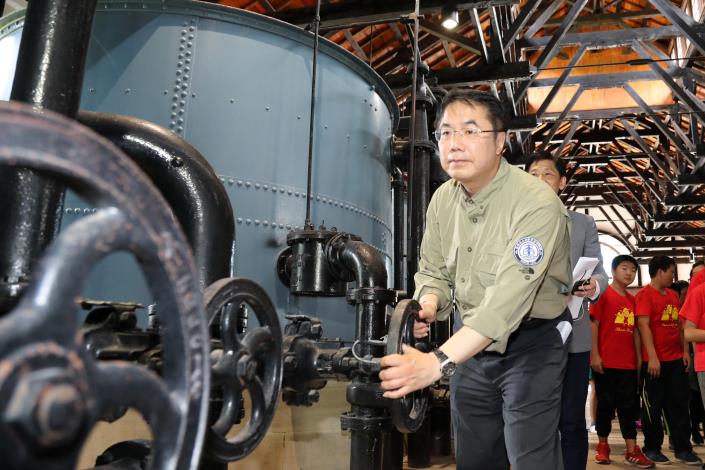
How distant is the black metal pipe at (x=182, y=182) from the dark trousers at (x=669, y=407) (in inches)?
191

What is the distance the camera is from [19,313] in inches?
29.7

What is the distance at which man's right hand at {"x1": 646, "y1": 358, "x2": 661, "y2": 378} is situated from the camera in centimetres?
548

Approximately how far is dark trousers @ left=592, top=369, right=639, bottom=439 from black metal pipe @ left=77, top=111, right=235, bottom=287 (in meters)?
4.17

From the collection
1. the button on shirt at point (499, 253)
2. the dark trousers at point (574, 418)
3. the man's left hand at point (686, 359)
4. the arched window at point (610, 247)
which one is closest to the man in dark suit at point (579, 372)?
the dark trousers at point (574, 418)

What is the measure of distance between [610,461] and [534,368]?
3.63 metres

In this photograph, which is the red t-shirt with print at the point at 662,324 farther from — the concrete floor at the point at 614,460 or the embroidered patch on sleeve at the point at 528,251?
the embroidered patch on sleeve at the point at 528,251

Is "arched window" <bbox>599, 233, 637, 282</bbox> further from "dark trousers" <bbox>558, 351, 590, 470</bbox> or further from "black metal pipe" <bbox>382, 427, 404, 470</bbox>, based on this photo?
"dark trousers" <bbox>558, 351, 590, 470</bbox>

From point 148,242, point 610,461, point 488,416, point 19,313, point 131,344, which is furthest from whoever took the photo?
point 610,461

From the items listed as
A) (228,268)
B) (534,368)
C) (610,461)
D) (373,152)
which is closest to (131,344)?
(228,268)

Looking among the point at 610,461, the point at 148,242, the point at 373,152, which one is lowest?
the point at 610,461

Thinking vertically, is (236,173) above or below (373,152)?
below

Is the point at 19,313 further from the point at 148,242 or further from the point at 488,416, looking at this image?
the point at 488,416

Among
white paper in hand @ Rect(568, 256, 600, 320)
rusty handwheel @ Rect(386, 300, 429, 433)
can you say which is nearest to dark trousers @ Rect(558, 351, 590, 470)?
white paper in hand @ Rect(568, 256, 600, 320)

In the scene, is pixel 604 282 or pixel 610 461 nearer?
pixel 604 282
